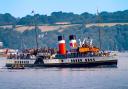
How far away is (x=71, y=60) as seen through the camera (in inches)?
5468

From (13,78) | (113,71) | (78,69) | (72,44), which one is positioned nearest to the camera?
(13,78)

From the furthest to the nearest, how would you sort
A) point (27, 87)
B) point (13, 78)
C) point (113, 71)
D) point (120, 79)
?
A: point (113, 71) < point (13, 78) < point (120, 79) < point (27, 87)

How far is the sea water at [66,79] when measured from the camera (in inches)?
3799

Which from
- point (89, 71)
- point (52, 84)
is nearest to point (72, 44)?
point (89, 71)

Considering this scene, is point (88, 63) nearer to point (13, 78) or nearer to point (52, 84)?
point (13, 78)

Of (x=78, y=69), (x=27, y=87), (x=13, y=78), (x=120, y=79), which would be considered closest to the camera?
(x=27, y=87)

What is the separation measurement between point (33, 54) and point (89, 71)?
22580 millimetres

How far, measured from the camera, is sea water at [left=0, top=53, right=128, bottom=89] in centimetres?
9650

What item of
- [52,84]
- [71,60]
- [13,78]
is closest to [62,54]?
[71,60]

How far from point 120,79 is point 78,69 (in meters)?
28.5

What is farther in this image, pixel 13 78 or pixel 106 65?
pixel 106 65

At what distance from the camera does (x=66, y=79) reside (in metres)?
109

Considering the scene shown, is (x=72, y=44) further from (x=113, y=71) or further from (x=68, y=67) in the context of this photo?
(x=113, y=71)

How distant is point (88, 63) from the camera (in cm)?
13650
